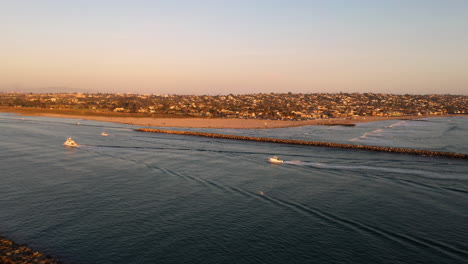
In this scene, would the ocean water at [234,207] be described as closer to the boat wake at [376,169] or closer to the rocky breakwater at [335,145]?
the boat wake at [376,169]

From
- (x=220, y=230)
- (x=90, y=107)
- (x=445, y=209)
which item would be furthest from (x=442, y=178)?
(x=90, y=107)

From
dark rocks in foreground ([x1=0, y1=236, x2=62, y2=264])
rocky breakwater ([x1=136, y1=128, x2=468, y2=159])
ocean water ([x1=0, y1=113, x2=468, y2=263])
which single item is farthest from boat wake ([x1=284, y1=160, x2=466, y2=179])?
dark rocks in foreground ([x1=0, y1=236, x2=62, y2=264])

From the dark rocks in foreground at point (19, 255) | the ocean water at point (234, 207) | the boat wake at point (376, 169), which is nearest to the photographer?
the dark rocks in foreground at point (19, 255)

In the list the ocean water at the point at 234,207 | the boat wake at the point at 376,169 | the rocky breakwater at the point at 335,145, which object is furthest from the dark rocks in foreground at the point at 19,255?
the rocky breakwater at the point at 335,145

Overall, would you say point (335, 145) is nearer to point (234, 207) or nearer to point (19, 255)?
point (234, 207)

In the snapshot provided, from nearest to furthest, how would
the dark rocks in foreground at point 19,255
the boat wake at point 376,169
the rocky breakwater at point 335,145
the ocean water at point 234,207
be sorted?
the dark rocks in foreground at point 19,255 → the ocean water at point 234,207 → the boat wake at point 376,169 → the rocky breakwater at point 335,145

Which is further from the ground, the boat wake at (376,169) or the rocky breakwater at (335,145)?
the rocky breakwater at (335,145)

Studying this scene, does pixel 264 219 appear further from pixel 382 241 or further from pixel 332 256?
pixel 382 241
